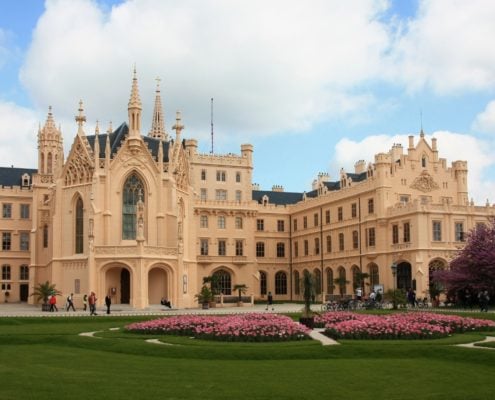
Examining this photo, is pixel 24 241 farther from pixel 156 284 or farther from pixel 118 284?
pixel 156 284

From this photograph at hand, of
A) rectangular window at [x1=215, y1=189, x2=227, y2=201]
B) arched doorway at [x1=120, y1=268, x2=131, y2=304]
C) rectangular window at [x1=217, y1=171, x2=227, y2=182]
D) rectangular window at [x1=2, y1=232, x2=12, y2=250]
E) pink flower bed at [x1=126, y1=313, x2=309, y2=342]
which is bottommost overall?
pink flower bed at [x1=126, y1=313, x2=309, y2=342]

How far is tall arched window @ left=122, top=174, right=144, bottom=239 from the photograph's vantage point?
6681 centimetres

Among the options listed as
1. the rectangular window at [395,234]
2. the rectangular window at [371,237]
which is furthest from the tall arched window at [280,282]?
the rectangular window at [395,234]

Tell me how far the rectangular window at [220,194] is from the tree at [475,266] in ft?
121

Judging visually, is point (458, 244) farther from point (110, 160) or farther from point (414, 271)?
point (110, 160)

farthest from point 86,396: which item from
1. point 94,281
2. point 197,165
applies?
point 197,165

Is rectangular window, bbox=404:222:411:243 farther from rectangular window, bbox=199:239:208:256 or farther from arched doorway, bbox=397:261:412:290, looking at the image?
rectangular window, bbox=199:239:208:256

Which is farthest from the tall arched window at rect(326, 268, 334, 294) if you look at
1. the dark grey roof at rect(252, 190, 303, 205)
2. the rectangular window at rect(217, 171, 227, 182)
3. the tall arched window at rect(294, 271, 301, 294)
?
the rectangular window at rect(217, 171, 227, 182)

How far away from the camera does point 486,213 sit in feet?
233

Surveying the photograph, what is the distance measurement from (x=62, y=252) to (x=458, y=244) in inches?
1483

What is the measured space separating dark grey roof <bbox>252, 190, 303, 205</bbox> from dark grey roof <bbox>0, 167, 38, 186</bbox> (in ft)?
94.7

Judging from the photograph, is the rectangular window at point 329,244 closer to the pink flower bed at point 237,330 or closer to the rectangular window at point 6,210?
the rectangular window at point 6,210

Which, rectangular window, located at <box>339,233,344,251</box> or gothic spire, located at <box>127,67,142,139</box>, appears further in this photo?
rectangular window, located at <box>339,233,344,251</box>

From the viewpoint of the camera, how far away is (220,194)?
8844 centimetres
